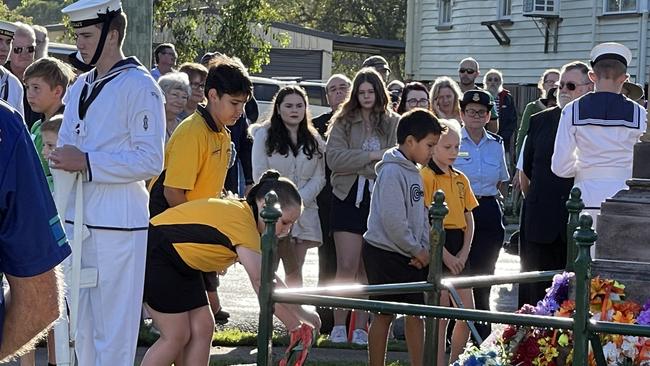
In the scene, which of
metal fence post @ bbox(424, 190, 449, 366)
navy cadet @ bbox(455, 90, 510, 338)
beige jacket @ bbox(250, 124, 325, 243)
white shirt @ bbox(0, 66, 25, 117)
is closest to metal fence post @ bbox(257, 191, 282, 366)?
metal fence post @ bbox(424, 190, 449, 366)

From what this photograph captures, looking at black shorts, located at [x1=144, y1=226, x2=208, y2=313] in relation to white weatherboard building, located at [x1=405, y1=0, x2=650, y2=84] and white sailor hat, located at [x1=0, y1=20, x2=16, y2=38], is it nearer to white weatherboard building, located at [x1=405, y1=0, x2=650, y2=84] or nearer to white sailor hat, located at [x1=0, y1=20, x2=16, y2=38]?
white sailor hat, located at [x1=0, y1=20, x2=16, y2=38]

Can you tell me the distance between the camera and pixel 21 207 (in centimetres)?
345

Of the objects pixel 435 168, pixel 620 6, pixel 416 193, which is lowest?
pixel 416 193

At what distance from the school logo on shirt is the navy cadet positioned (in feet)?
5.27

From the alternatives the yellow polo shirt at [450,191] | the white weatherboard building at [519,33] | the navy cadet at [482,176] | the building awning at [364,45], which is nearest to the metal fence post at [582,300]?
the yellow polo shirt at [450,191]

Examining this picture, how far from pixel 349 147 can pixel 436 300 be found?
153 inches

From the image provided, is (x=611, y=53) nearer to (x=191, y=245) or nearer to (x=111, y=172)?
(x=191, y=245)

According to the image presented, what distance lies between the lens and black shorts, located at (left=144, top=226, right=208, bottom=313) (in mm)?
6777

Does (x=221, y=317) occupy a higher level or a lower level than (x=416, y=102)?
lower

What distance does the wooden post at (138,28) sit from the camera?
10.4 meters

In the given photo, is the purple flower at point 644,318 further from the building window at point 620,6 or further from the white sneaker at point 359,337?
the building window at point 620,6

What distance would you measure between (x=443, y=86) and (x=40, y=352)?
3.90 meters

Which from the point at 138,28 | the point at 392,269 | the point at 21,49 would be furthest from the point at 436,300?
the point at 21,49

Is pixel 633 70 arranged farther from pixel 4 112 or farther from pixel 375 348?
pixel 4 112
